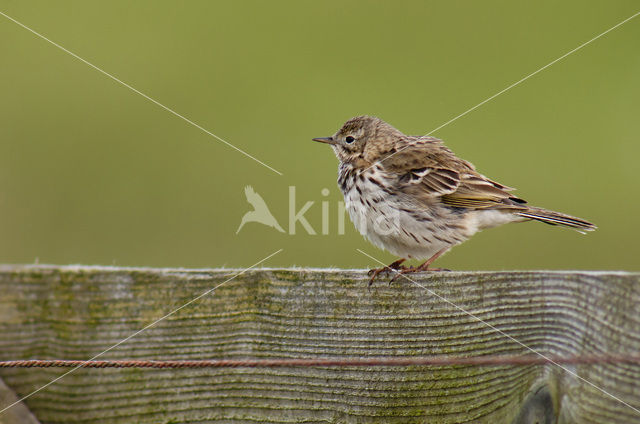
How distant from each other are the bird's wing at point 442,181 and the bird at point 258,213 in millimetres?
2864

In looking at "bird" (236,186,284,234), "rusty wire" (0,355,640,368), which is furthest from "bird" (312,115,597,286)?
"bird" (236,186,284,234)

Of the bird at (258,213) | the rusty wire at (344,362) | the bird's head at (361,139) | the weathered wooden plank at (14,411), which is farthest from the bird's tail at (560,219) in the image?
A: the weathered wooden plank at (14,411)

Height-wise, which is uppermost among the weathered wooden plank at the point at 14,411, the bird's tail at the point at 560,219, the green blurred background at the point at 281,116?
the green blurred background at the point at 281,116

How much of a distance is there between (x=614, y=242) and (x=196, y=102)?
233 inches

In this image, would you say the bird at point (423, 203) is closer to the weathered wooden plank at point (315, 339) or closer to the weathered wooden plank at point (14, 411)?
the weathered wooden plank at point (315, 339)

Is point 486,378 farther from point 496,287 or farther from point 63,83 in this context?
point 63,83

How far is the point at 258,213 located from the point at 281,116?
260 centimetres

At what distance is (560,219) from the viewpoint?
5.31 metres

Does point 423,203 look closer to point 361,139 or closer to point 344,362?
point 361,139

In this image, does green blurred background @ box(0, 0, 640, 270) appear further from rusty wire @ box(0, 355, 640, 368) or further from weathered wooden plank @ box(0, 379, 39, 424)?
rusty wire @ box(0, 355, 640, 368)

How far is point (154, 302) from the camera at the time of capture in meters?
3.15

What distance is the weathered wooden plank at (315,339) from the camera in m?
2.82

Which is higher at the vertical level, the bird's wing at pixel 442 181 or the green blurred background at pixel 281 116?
the green blurred background at pixel 281 116

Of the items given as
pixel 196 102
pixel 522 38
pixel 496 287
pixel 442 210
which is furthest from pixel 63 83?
pixel 496 287
